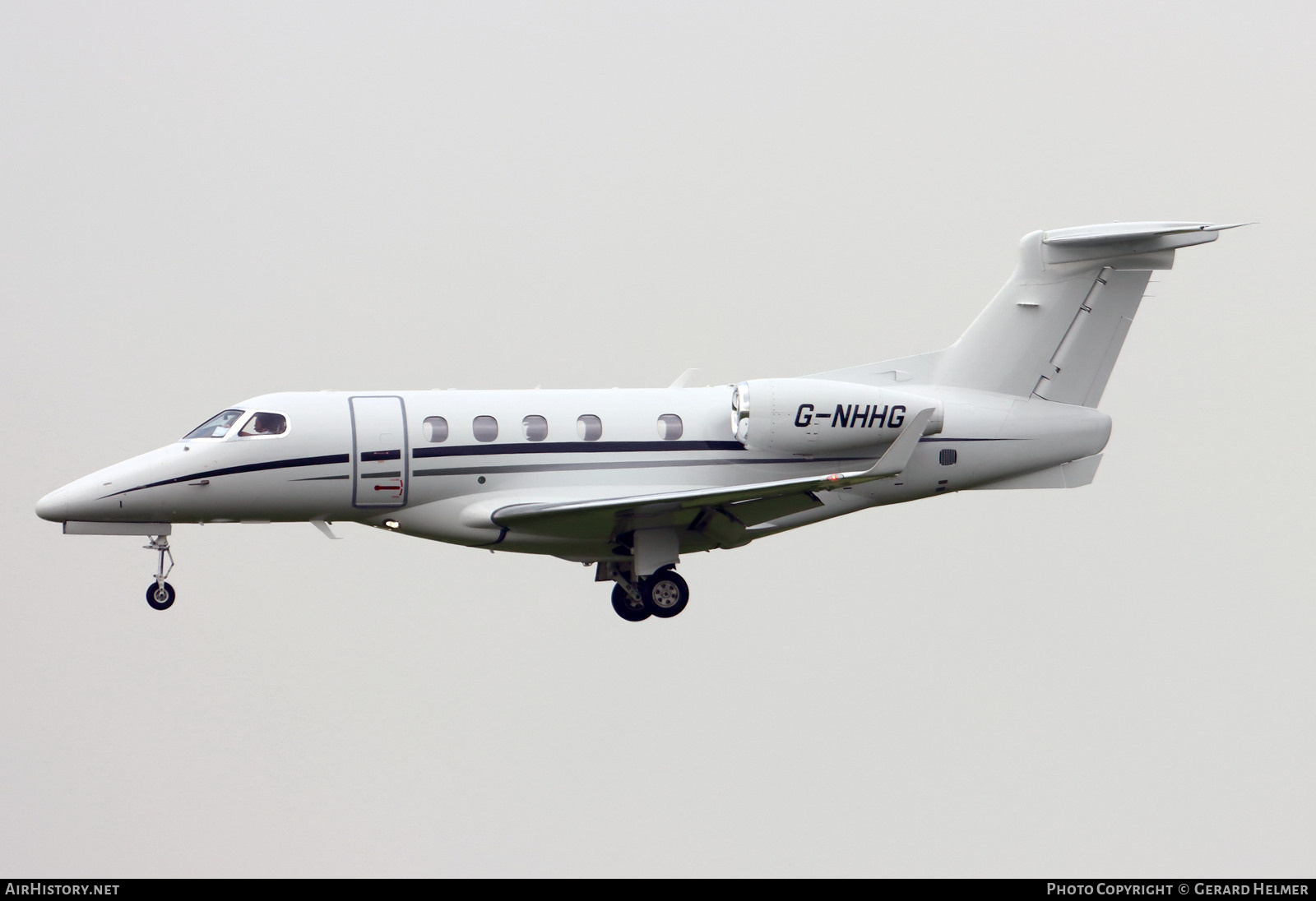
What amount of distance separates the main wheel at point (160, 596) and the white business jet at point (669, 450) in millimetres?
21

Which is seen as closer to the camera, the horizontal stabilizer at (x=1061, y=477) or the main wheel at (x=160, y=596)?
the main wheel at (x=160, y=596)

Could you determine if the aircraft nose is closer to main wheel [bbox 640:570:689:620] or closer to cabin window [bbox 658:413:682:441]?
main wheel [bbox 640:570:689:620]

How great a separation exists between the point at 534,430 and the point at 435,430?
130 cm

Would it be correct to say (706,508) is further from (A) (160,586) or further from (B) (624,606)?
(A) (160,586)

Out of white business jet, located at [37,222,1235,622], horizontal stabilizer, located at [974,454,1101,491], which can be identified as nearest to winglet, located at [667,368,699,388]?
white business jet, located at [37,222,1235,622]

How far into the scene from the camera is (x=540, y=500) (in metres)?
22.0

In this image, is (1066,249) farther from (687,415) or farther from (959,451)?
(687,415)

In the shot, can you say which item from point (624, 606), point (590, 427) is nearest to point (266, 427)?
point (590, 427)

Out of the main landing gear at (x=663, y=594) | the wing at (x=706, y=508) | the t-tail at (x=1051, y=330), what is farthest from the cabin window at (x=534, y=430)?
the t-tail at (x=1051, y=330)

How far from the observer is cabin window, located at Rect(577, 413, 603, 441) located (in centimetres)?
2239

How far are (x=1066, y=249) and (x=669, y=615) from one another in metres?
7.72

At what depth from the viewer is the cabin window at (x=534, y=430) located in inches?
876

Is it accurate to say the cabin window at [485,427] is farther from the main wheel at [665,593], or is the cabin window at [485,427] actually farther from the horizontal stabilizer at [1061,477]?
the horizontal stabilizer at [1061,477]

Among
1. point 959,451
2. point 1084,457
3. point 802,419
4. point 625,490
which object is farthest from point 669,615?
point 1084,457
